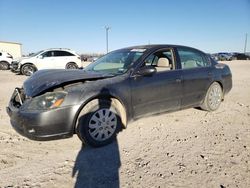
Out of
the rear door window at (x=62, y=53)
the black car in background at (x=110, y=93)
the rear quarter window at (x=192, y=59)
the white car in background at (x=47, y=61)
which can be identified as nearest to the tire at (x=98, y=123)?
the black car in background at (x=110, y=93)

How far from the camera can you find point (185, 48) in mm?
4848

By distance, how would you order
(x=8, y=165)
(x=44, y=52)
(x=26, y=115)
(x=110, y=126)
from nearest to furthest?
(x=8, y=165) → (x=26, y=115) → (x=110, y=126) → (x=44, y=52)

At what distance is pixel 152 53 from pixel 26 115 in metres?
2.42

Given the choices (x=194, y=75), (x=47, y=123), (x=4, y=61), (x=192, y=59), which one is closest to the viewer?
(x=47, y=123)

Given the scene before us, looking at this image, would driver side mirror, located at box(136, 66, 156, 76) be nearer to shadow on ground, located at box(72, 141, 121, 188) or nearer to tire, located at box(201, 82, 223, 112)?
shadow on ground, located at box(72, 141, 121, 188)

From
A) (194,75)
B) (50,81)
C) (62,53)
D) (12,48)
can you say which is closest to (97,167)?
(50,81)

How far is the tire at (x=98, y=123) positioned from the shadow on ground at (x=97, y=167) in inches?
5.5

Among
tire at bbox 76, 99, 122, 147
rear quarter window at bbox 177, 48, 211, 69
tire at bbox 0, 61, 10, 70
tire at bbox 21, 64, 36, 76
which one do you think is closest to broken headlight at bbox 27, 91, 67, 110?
tire at bbox 76, 99, 122, 147

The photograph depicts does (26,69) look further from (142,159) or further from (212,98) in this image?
(142,159)

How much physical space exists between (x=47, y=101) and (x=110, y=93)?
3.05 ft

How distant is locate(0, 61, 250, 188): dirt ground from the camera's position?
101 inches

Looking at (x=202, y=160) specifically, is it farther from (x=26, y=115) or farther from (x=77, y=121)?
(x=26, y=115)

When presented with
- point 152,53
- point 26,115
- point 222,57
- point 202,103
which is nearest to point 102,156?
point 26,115

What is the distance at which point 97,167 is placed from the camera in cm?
286
